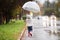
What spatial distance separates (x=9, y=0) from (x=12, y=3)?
5.90 feet

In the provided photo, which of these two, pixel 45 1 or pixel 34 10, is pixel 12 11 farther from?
pixel 45 1

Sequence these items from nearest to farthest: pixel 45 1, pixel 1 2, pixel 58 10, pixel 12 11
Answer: pixel 1 2 → pixel 12 11 → pixel 58 10 → pixel 45 1

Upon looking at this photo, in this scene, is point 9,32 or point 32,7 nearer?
point 32,7

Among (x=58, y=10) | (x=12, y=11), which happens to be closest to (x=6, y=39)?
(x=12, y=11)

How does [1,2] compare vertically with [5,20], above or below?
above

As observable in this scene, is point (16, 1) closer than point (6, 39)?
No

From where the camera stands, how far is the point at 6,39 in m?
10.8

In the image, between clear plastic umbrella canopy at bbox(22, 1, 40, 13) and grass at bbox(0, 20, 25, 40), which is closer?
grass at bbox(0, 20, 25, 40)

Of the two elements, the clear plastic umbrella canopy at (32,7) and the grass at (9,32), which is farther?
the clear plastic umbrella canopy at (32,7)

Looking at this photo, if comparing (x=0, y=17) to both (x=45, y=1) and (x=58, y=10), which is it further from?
(x=45, y=1)

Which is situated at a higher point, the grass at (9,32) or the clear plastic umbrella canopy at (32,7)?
the clear plastic umbrella canopy at (32,7)

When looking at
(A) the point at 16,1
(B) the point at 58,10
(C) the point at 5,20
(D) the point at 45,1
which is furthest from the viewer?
(D) the point at 45,1

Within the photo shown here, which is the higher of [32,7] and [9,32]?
[32,7]

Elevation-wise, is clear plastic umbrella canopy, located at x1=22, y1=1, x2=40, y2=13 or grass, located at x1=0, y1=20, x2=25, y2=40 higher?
clear plastic umbrella canopy, located at x1=22, y1=1, x2=40, y2=13
